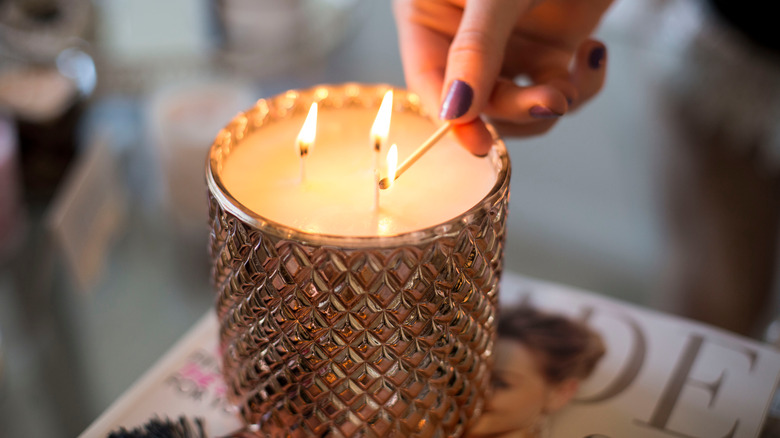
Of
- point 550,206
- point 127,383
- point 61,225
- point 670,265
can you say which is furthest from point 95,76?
point 670,265

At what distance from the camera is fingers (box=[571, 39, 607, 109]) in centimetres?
57

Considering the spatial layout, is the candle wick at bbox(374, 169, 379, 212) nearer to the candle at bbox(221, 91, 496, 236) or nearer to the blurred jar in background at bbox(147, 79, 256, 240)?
the candle at bbox(221, 91, 496, 236)

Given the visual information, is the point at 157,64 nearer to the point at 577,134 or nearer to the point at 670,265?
the point at 577,134

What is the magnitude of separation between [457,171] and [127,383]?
36 centimetres

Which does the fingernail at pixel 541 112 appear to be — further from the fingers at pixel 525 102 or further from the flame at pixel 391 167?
the flame at pixel 391 167

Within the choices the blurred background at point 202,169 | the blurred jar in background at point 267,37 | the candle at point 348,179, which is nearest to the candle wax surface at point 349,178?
the candle at point 348,179

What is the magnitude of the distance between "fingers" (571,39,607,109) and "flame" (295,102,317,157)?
0.22 metres

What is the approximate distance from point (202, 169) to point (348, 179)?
1.12 ft

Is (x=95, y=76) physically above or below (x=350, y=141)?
below

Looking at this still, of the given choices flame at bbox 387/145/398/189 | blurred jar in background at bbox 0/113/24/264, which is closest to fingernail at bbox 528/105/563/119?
flame at bbox 387/145/398/189

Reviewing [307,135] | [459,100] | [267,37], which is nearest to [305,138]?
[307,135]

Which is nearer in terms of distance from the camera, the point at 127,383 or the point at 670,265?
the point at 127,383

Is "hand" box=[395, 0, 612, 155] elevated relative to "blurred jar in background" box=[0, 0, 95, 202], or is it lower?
elevated

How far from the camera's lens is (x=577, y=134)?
955 mm
